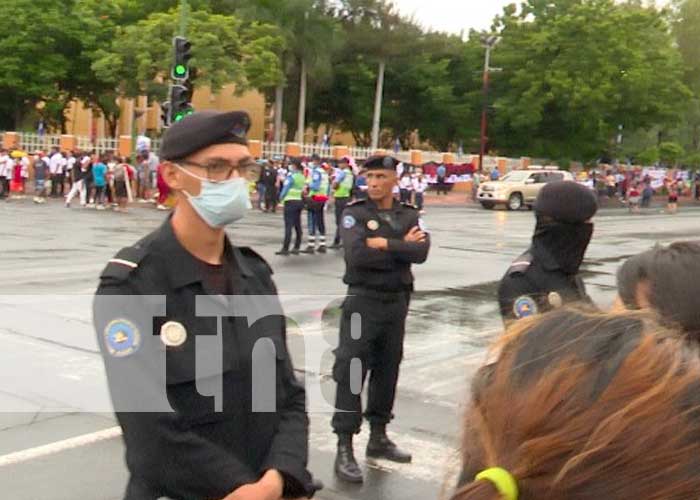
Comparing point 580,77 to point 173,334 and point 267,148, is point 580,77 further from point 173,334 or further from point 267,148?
point 173,334

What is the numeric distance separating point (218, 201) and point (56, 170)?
29.8 m

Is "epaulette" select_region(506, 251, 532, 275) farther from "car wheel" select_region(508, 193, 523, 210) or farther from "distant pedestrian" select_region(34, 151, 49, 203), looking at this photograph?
"car wheel" select_region(508, 193, 523, 210)

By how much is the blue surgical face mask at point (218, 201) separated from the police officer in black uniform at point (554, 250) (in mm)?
1885

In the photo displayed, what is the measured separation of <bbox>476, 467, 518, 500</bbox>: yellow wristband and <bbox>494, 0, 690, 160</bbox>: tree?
50662mm

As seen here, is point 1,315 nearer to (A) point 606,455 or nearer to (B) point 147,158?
(A) point 606,455

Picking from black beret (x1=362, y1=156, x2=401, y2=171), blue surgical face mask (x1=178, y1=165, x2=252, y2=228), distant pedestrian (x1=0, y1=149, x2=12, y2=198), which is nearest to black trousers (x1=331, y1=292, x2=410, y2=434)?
black beret (x1=362, y1=156, x2=401, y2=171)

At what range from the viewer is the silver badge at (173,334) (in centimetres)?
265

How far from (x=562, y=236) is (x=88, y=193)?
26.3m

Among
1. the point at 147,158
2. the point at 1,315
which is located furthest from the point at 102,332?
the point at 147,158

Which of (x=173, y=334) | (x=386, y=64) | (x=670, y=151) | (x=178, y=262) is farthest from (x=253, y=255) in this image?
(x=670, y=151)

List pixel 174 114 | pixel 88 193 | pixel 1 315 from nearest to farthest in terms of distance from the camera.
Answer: pixel 1 315
pixel 174 114
pixel 88 193

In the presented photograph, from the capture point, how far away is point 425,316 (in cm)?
1084

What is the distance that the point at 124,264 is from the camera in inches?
105

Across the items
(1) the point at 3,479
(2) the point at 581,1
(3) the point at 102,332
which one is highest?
(2) the point at 581,1
